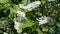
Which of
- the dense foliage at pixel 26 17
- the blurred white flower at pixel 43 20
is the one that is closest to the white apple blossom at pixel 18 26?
the dense foliage at pixel 26 17

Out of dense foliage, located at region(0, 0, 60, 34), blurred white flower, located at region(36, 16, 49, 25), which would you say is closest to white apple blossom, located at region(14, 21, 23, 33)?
dense foliage, located at region(0, 0, 60, 34)

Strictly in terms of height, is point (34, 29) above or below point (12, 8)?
below

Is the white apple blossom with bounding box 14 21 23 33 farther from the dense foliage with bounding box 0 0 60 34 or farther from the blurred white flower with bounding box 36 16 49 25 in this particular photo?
the blurred white flower with bounding box 36 16 49 25

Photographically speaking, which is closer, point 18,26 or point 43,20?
point 18,26

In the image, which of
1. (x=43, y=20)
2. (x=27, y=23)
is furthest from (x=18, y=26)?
(x=43, y=20)

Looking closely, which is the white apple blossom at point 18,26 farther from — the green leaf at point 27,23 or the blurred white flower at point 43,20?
the blurred white flower at point 43,20

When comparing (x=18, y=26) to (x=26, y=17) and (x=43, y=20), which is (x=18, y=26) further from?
(x=43, y=20)

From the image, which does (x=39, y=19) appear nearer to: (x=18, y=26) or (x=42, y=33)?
(x=42, y=33)

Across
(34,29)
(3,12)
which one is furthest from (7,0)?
(34,29)
